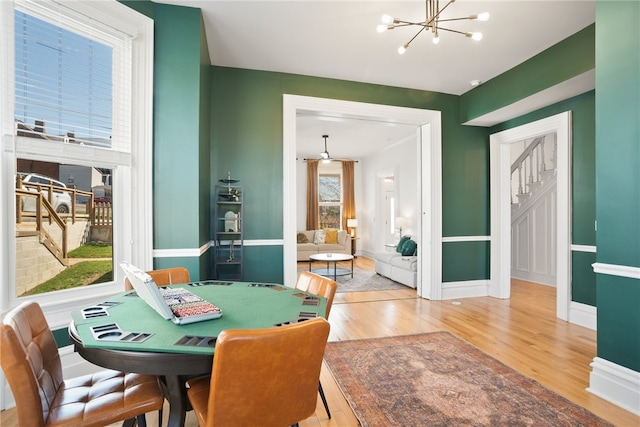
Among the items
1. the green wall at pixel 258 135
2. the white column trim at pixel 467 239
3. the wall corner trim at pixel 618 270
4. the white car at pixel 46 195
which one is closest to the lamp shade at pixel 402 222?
the white column trim at pixel 467 239

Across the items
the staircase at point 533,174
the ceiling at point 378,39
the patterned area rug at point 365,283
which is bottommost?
the patterned area rug at point 365,283

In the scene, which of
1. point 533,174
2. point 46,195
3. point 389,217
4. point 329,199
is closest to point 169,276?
point 46,195

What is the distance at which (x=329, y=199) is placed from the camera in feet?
31.4

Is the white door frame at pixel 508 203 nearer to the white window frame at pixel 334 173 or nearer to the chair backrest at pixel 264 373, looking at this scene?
the chair backrest at pixel 264 373

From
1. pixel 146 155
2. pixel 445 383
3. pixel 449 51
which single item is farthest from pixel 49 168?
pixel 449 51

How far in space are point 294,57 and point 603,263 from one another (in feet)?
11.2

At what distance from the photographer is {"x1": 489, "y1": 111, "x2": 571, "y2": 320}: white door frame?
12.2 feet

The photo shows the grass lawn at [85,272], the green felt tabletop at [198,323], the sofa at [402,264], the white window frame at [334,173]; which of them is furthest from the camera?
the white window frame at [334,173]

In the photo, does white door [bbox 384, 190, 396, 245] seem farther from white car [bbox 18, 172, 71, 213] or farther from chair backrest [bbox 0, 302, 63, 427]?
chair backrest [bbox 0, 302, 63, 427]

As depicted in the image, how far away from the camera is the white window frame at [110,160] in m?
1.91

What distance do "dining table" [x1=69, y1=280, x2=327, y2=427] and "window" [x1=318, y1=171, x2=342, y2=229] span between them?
770 cm

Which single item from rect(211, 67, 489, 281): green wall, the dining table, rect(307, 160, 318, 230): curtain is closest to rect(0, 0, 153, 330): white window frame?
the dining table

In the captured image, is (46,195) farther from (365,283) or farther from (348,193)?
(348,193)

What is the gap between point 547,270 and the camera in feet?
18.5
